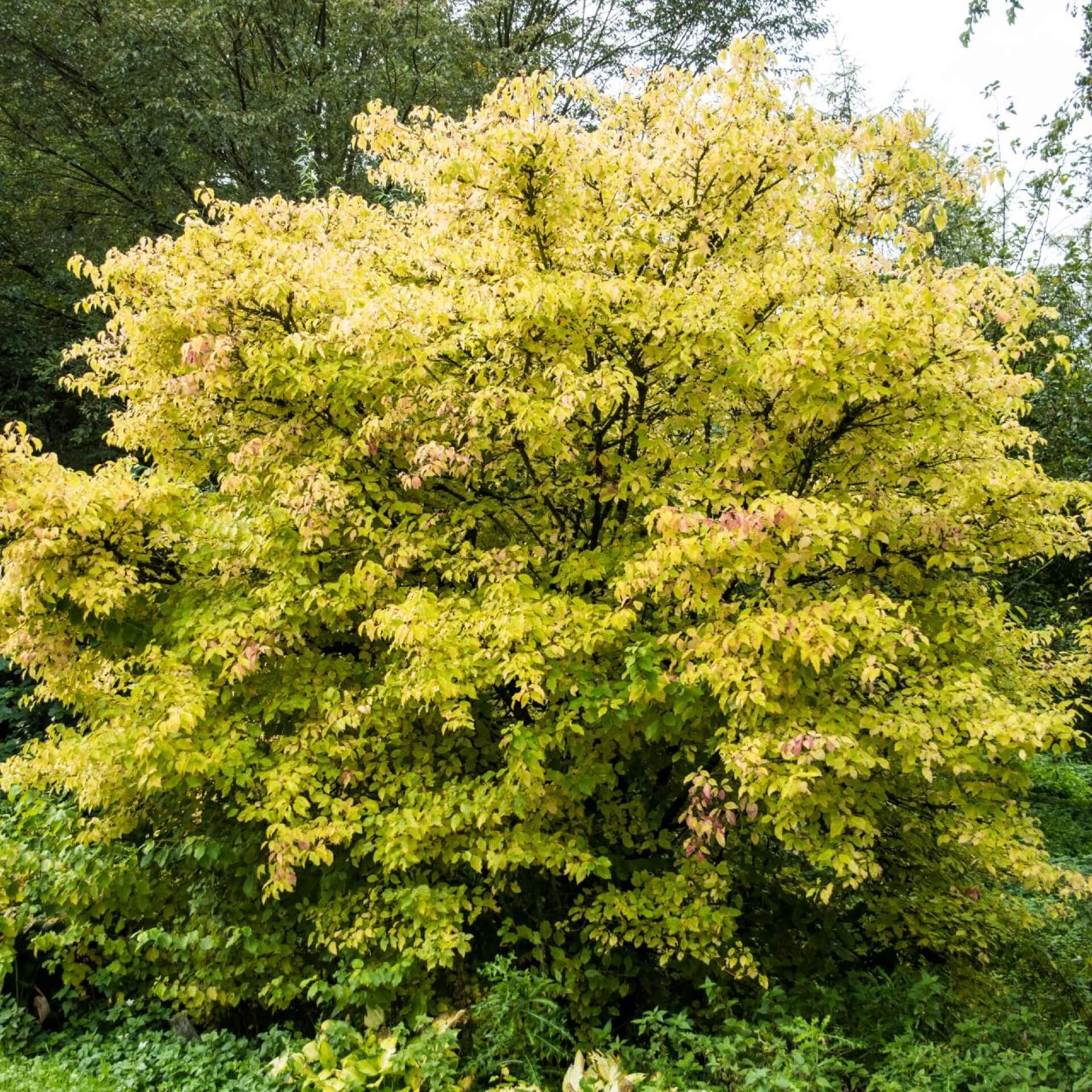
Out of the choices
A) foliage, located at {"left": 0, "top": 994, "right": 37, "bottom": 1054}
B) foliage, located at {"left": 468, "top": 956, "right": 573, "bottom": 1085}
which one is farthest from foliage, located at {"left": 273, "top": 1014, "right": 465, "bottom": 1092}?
foliage, located at {"left": 0, "top": 994, "right": 37, "bottom": 1054}

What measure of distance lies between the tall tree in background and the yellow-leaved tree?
853cm

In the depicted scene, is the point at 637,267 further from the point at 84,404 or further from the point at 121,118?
the point at 121,118

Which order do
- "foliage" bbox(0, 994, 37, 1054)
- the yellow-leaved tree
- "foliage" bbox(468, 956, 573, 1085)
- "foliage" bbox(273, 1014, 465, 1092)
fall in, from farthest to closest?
"foliage" bbox(0, 994, 37, 1054) < the yellow-leaved tree < "foliage" bbox(468, 956, 573, 1085) < "foliage" bbox(273, 1014, 465, 1092)

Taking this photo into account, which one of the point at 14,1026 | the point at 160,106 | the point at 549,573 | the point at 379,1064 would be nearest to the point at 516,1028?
the point at 379,1064

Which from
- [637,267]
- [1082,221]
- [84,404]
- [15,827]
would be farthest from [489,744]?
[1082,221]

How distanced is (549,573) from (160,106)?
11.0m

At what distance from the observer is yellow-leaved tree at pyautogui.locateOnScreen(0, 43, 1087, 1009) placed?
162 inches

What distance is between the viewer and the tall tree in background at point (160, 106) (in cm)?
1270

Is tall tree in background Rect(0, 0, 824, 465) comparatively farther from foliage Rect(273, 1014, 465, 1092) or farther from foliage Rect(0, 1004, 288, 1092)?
foliage Rect(273, 1014, 465, 1092)

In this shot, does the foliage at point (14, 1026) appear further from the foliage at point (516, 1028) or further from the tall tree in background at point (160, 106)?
the tall tree in background at point (160, 106)

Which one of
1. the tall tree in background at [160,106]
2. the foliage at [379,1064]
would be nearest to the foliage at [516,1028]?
the foliage at [379,1064]

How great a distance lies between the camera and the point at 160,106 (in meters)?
12.5

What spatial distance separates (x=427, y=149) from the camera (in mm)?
5539

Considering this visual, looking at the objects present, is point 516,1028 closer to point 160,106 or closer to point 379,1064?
point 379,1064
